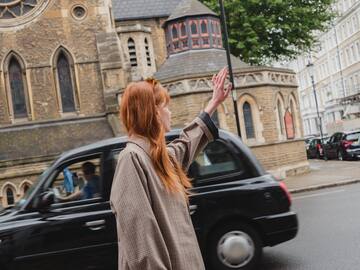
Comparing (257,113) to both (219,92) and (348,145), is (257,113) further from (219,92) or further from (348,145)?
(219,92)

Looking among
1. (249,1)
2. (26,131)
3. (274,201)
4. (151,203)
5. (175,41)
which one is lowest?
(274,201)

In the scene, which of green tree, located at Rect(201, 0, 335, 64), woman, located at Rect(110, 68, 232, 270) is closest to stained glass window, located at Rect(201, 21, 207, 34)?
green tree, located at Rect(201, 0, 335, 64)

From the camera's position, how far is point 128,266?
7.27ft

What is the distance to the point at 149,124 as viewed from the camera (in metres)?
2.35

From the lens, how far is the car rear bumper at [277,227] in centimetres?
627

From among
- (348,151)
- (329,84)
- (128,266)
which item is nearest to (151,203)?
(128,266)

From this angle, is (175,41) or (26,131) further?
(175,41)

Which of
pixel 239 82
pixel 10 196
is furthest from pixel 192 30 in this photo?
pixel 10 196

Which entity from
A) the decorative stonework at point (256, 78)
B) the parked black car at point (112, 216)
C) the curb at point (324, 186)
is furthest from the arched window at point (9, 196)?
the parked black car at point (112, 216)

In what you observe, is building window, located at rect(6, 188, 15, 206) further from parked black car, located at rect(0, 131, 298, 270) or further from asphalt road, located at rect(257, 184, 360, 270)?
parked black car, located at rect(0, 131, 298, 270)

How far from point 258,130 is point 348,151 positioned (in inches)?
278

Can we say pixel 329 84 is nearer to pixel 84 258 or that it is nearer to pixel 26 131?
pixel 26 131

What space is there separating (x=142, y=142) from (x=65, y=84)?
22452 millimetres

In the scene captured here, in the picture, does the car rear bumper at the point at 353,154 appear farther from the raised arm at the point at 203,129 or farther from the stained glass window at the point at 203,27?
the raised arm at the point at 203,129
